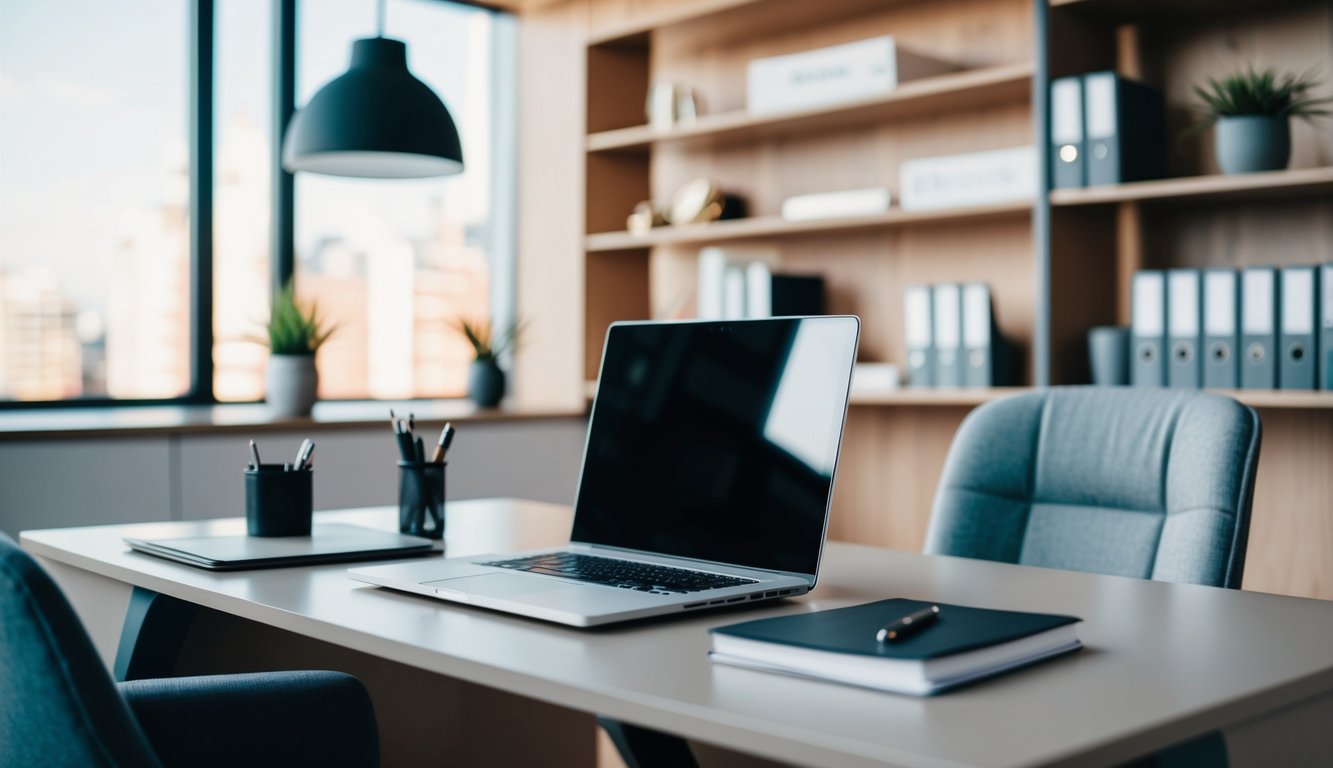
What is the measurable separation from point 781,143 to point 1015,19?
79cm

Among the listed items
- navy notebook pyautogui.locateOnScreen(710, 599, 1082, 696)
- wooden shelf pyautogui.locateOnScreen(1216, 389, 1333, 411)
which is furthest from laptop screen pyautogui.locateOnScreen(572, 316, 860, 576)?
wooden shelf pyautogui.locateOnScreen(1216, 389, 1333, 411)

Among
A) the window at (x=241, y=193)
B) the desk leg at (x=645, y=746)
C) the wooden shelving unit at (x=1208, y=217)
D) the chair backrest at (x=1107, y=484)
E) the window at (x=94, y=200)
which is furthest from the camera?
the window at (x=241, y=193)

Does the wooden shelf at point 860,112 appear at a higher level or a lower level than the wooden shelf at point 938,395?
higher

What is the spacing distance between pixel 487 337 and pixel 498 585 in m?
2.69

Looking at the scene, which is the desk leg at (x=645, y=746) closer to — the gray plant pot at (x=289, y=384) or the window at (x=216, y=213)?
the gray plant pot at (x=289, y=384)

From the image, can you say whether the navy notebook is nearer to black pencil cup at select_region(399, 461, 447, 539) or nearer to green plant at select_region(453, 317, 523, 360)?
black pencil cup at select_region(399, 461, 447, 539)

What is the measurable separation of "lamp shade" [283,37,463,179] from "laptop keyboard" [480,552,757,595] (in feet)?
3.18

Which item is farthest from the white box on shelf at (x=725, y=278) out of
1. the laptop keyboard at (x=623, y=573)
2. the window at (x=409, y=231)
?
the laptop keyboard at (x=623, y=573)

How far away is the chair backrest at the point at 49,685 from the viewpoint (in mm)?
854

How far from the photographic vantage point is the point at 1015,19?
3.13 meters

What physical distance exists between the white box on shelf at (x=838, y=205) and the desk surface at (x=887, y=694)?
182cm

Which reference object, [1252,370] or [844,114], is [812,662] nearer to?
[1252,370]

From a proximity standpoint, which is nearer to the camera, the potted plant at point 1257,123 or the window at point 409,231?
the potted plant at point 1257,123

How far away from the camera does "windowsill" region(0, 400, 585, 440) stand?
2.79m
